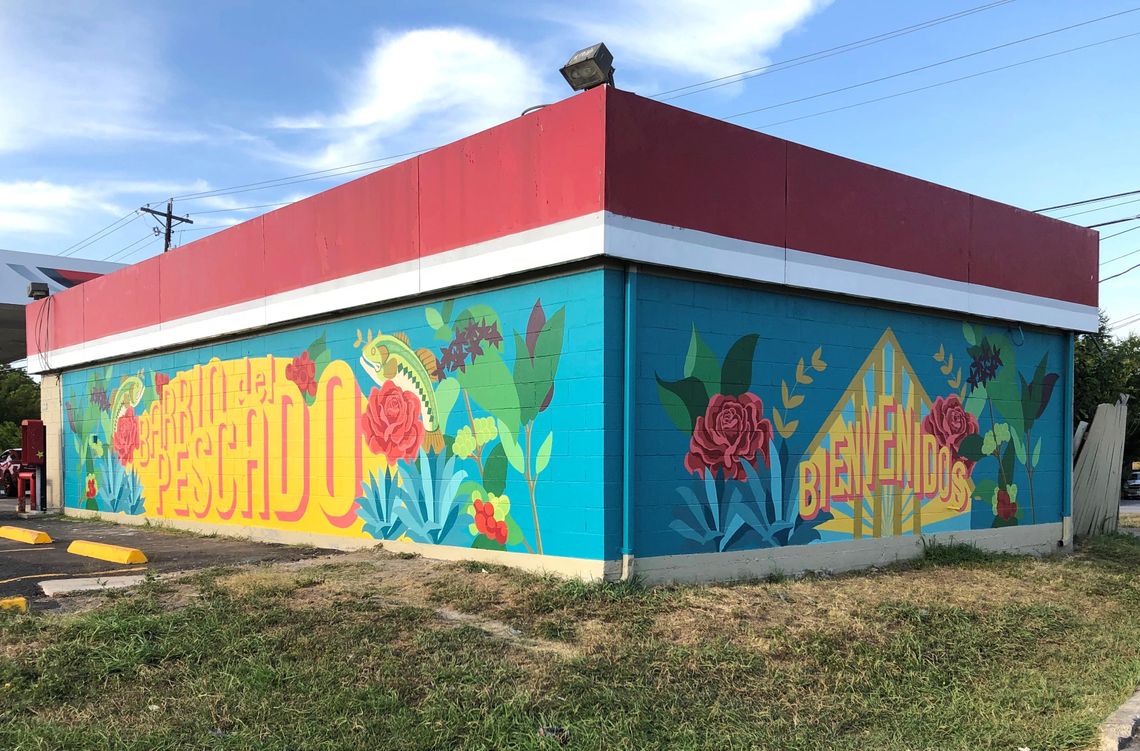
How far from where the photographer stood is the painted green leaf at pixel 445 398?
9805 millimetres

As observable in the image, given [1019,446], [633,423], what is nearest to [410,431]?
[633,423]

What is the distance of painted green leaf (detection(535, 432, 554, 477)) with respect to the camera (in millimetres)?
8672

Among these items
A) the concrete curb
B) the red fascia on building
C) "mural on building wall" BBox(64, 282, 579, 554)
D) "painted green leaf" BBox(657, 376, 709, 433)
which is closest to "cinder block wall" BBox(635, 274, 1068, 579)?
"painted green leaf" BBox(657, 376, 709, 433)

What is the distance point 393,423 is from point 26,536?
6805 mm

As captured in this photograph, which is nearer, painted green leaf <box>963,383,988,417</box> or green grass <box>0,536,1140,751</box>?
green grass <box>0,536,1140,751</box>

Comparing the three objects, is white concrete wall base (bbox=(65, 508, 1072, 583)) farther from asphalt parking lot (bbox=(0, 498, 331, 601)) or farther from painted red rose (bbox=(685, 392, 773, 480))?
painted red rose (bbox=(685, 392, 773, 480))

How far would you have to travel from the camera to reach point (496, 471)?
925 centimetres

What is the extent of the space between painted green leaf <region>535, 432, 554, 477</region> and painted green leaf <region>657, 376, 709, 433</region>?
114 cm

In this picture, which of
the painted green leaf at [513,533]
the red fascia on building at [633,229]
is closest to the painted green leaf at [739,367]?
the red fascia on building at [633,229]

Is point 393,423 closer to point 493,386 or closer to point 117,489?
point 493,386

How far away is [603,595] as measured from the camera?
25.6 feet

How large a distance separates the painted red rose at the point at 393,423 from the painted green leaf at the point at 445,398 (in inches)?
14.4

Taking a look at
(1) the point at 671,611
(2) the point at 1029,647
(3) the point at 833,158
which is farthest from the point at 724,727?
(3) the point at 833,158

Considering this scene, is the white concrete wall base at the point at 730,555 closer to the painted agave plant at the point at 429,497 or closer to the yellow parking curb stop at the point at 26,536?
the painted agave plant at the point at 429,497
